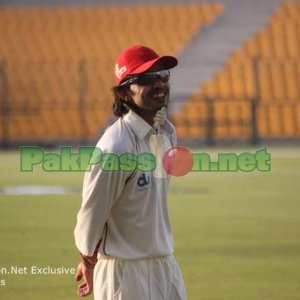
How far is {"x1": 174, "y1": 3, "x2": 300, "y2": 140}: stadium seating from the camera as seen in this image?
27031 millimetres

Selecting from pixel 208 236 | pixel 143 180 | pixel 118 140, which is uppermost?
pixel 118 140

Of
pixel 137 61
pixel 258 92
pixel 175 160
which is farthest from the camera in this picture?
pixel 258 92

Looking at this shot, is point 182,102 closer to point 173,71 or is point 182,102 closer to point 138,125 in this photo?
point 173,71

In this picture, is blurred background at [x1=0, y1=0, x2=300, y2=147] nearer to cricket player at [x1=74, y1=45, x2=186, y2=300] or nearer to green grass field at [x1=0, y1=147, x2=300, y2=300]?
green grass field at [x1=0, y1=147, x2=300, y2=300]

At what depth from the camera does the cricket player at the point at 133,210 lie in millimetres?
4270

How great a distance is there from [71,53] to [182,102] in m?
4.44

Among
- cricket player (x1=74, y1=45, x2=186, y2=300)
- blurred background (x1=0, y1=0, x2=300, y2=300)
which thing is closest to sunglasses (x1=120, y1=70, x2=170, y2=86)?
cricket player (x1=74, y1=45, x2=186, y2=300)

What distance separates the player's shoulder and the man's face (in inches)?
4.6

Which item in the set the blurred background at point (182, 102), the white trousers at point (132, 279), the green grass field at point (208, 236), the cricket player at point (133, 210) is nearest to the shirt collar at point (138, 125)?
the cricket player at point (133, 210)

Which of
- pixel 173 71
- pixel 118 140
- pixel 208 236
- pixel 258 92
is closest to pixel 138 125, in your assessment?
pixel 118 140

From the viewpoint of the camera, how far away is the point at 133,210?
14.1 feet

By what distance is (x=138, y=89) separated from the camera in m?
4.34

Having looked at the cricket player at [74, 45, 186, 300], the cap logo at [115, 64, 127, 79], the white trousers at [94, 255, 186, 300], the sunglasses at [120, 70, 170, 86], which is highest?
the cap logo at [115, 64, 127, 79]

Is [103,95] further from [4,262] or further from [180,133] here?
[4,262]
